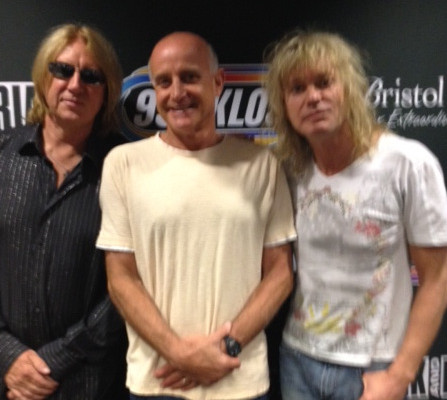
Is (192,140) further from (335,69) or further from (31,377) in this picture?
(31,377)

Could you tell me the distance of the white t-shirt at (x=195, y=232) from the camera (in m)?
1.41

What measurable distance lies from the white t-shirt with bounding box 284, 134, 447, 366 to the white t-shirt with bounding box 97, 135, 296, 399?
119 millimetres

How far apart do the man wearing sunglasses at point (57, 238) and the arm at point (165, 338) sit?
0.73 feet

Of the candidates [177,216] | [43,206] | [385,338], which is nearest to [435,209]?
[385,338]

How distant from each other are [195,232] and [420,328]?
2.24 ft

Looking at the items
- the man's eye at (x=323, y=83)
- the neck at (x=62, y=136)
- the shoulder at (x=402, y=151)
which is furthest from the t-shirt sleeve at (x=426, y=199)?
the neck at (x=62, y=136)

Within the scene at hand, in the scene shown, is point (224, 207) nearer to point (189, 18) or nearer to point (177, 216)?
point (177, 216)

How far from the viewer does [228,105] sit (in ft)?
6.72

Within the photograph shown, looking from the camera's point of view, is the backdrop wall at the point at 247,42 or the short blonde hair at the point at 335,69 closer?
the short blonde hair at the point at 335,69

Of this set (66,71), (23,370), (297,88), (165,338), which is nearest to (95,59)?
(66,71)

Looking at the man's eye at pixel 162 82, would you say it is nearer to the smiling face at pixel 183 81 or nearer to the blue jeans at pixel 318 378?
the smiling face at pixel 183 81

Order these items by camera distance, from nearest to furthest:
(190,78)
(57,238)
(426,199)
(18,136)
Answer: (426,199), (190,78), (57,238), (18,136)

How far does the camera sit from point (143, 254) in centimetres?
144

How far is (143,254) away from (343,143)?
2.16 ft
